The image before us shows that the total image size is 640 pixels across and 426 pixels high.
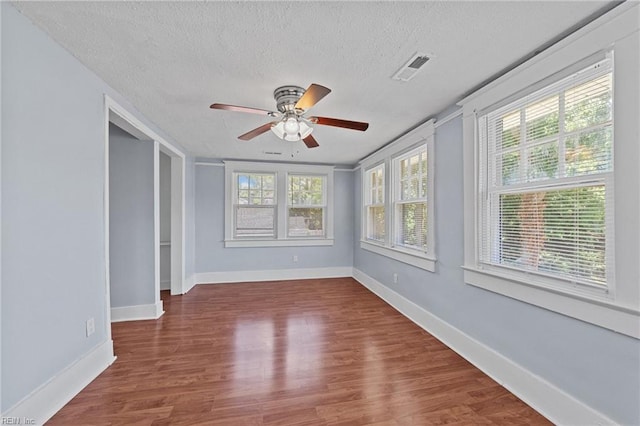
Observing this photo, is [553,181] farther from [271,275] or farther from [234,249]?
[234,249]

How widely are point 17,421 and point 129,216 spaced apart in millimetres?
2111

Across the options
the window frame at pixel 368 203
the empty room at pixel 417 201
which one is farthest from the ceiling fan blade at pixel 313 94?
the window frame at pixel 368 203

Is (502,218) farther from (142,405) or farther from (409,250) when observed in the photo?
(142,405)

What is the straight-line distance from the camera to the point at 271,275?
17.2ft

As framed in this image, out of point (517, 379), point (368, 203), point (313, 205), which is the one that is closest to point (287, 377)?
point (517, 379)

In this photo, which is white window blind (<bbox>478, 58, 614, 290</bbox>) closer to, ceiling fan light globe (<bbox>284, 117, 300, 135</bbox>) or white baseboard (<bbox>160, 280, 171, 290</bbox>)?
ceiling fan light globe (<bbox>284, 117, 300, 135</bbox>)

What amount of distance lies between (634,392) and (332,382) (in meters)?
1.69

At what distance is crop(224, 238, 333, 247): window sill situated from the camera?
5125 mm

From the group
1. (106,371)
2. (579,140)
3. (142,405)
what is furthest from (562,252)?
(106,371)

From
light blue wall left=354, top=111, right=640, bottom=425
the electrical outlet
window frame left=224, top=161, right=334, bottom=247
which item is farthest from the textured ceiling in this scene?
window frame left=224, top=161, right=334, bottom=247

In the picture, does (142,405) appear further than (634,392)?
Yes

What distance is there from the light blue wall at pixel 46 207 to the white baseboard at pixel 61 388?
39 millimetres

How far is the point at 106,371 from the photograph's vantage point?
7.15 ft

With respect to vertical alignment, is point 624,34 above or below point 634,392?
above
